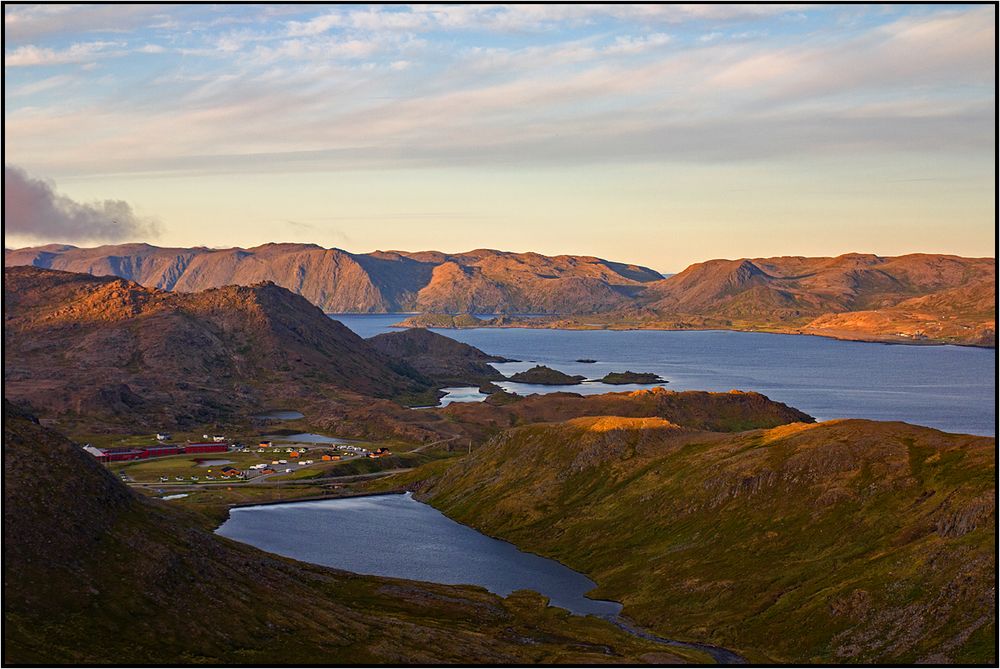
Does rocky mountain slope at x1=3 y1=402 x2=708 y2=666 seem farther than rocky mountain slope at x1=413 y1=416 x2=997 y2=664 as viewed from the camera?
No

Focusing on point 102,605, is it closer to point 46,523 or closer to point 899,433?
point 46,523

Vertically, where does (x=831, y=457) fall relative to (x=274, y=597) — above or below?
above

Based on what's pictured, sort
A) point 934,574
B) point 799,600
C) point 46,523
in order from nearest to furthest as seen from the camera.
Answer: point 46,523
point 934,574
point 799,600

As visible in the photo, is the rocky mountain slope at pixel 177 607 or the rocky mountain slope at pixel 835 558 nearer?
the rocky mountain slope at pixel 177 607

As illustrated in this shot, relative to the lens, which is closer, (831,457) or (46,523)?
(46,523)

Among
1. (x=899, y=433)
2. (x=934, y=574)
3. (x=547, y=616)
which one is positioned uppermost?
(x=899, y=433)

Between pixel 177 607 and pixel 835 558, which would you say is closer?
pixel 177 607

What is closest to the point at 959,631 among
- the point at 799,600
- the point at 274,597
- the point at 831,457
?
the point at 799,600

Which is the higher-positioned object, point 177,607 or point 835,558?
point 177,607
